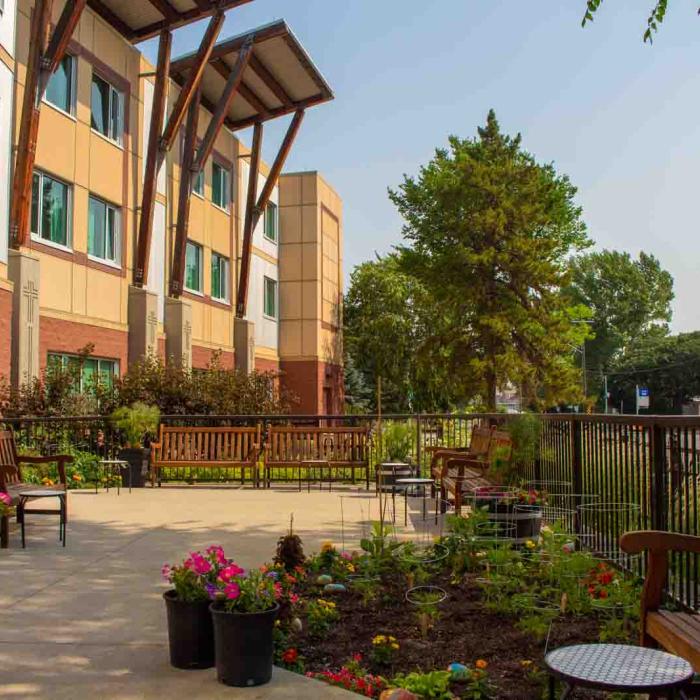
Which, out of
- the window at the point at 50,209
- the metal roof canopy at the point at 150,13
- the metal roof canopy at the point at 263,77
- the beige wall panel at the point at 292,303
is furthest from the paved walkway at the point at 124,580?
the beige wall panel at the point at 292,303

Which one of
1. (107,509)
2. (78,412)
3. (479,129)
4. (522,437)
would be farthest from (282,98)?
(522,437)

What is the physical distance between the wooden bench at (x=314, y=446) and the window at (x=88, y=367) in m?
6.03

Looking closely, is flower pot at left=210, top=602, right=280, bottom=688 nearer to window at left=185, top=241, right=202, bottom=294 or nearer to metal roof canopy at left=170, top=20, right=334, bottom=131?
metal roof canopy at left=170, top=20, right=334, bottom=131

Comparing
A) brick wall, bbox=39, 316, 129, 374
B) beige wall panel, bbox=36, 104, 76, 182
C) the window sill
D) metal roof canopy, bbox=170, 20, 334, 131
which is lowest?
brick wall, bbox=39, 316, 129, 374

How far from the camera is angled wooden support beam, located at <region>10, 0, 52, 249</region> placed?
59.5 feet

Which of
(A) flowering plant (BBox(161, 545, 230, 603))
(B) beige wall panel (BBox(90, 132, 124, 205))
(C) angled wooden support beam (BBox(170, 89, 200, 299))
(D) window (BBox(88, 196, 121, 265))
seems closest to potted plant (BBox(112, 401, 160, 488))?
(D) window (BBox(88, 196, 121, 265))

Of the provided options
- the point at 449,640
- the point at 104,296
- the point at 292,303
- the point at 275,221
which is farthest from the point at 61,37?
the point at 292,303

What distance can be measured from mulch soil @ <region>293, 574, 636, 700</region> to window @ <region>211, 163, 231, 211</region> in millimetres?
27258

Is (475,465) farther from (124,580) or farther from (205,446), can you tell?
(205,446)

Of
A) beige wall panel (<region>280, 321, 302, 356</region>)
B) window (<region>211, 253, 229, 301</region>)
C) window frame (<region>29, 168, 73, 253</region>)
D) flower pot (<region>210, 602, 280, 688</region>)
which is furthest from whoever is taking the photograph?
beige wall panel (<region>280, 321, 302, 356</region>)

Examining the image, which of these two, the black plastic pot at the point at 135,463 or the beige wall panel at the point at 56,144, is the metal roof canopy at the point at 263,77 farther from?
the black plastic pot at the point at 135,463

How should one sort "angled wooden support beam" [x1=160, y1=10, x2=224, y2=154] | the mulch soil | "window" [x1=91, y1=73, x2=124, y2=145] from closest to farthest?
1. the mulch soil
2. "window" [x1=91, y1=73, x2=124, y2=145]
3. "angled wooden support beam" [x1=160, y1=10, x2=224, y2=154]

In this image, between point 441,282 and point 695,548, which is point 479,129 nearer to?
point 441,282

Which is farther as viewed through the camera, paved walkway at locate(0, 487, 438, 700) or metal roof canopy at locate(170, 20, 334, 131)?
metal roof canopy at locate(170, 20, 334, 131)
